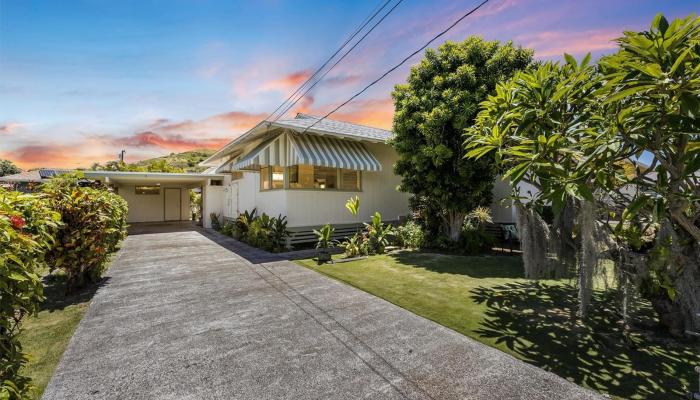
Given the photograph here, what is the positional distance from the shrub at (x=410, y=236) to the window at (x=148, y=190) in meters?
25.3

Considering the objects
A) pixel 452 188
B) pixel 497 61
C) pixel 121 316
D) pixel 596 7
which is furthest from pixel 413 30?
pixel 121 316

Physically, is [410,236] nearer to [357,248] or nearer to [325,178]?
[357,248]

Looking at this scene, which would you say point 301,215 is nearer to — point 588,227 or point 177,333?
point 177,333

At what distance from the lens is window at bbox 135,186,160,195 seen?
2685 centimetres

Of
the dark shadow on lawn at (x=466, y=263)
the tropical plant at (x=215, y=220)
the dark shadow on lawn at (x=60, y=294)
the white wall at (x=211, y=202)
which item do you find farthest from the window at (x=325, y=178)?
the white wall at (x=211, y=202)

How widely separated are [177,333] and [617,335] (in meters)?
6.44

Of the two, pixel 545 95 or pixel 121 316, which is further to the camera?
pixel 121 316

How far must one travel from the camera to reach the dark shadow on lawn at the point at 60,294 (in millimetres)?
5727

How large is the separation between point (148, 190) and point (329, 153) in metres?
23.3

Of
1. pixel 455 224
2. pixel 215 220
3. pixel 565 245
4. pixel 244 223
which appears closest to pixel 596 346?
pixel 565 245

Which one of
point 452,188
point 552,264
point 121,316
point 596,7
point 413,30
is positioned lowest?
point 121,316

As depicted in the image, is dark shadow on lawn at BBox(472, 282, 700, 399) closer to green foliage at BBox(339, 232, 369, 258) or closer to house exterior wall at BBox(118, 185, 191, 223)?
green foliage at BBox(339, 232, 369, 258)

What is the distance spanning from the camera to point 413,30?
7.20m

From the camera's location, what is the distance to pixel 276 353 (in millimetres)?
3834
